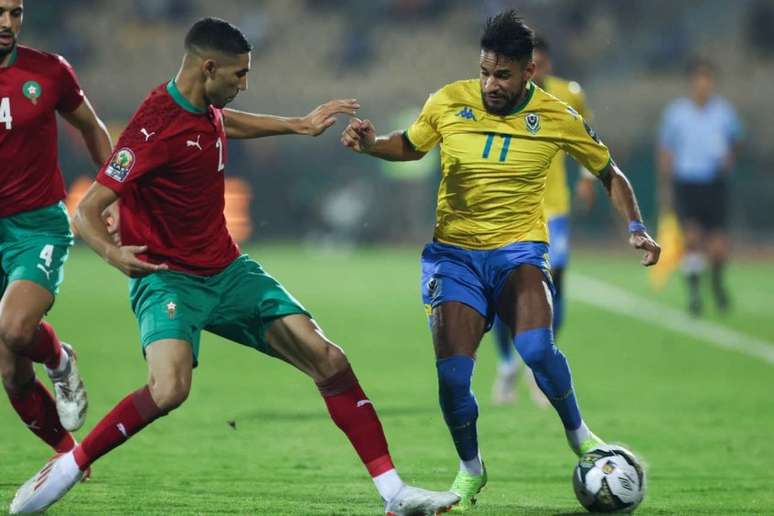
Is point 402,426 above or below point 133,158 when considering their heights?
below

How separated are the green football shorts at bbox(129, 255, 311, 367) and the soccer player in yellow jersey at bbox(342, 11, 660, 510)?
764mm

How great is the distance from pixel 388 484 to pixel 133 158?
1.63 meters

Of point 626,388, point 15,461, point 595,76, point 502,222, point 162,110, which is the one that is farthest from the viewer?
point 595,76

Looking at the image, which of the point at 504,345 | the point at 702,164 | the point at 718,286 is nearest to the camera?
the point at 504,345

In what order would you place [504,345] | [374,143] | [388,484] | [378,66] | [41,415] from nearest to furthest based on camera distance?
[388,484], [374,143], [41,415], [504,345], [378,66]

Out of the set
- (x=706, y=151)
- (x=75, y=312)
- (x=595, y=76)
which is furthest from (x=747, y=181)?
(x=75, y=312)

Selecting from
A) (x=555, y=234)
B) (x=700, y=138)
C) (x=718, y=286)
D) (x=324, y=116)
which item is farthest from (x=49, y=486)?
(x=700, y=138)

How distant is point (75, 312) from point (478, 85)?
10.2 metres

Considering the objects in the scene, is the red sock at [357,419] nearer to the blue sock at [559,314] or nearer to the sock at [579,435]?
the sock at [579,435]

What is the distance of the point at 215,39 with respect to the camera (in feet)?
19.7

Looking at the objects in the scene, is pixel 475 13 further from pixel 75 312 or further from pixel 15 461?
pixel 15 461

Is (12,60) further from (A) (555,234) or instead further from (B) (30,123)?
(A) (555,234)

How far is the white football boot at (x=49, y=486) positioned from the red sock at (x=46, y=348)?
1170 millimetres

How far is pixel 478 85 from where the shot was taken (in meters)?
6.81
